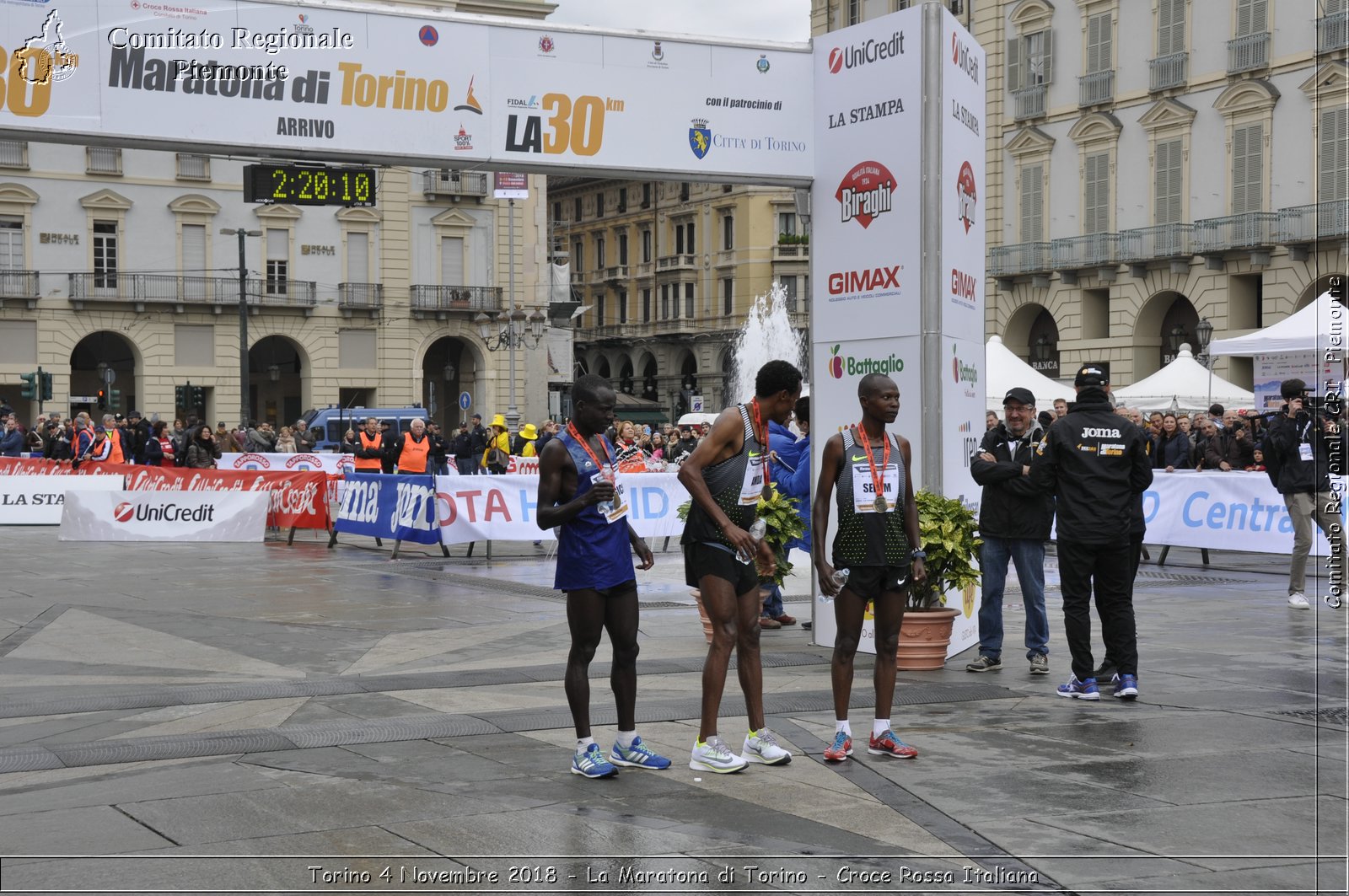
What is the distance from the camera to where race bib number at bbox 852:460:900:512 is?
7426 millimetres

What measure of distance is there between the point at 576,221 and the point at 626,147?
87995 mm

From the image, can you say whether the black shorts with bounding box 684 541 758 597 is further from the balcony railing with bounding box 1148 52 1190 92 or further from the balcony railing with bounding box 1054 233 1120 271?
the balcony railing with bounding box 1054 233 1120 271

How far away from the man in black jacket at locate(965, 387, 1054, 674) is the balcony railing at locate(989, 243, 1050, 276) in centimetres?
3912

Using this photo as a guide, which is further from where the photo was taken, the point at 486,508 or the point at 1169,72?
the point at 1169,72

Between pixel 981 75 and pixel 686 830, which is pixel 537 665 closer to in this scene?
pixel 686 830

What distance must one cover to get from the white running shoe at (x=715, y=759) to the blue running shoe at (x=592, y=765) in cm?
39

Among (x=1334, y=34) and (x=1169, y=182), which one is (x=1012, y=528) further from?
(x=1169, y=182)

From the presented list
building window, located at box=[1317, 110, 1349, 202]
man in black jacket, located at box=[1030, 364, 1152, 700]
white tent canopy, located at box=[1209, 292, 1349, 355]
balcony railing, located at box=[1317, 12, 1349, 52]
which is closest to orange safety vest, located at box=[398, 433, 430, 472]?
white tent canopy, located at box=[1209, 292, 1349, 355]

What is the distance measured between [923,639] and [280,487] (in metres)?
15.0

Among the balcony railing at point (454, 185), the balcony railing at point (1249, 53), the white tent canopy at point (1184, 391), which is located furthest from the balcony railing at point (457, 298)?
the white tent canopy at point (1184, 391)

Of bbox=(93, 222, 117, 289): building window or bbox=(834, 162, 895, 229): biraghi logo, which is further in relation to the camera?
bbox=(93, 222, 117, 289): building window

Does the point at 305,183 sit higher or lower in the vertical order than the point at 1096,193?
lower

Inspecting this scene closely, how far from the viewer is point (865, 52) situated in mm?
Answer: 11109

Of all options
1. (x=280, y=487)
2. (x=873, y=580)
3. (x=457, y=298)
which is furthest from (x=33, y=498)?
(x=457, y=298)
